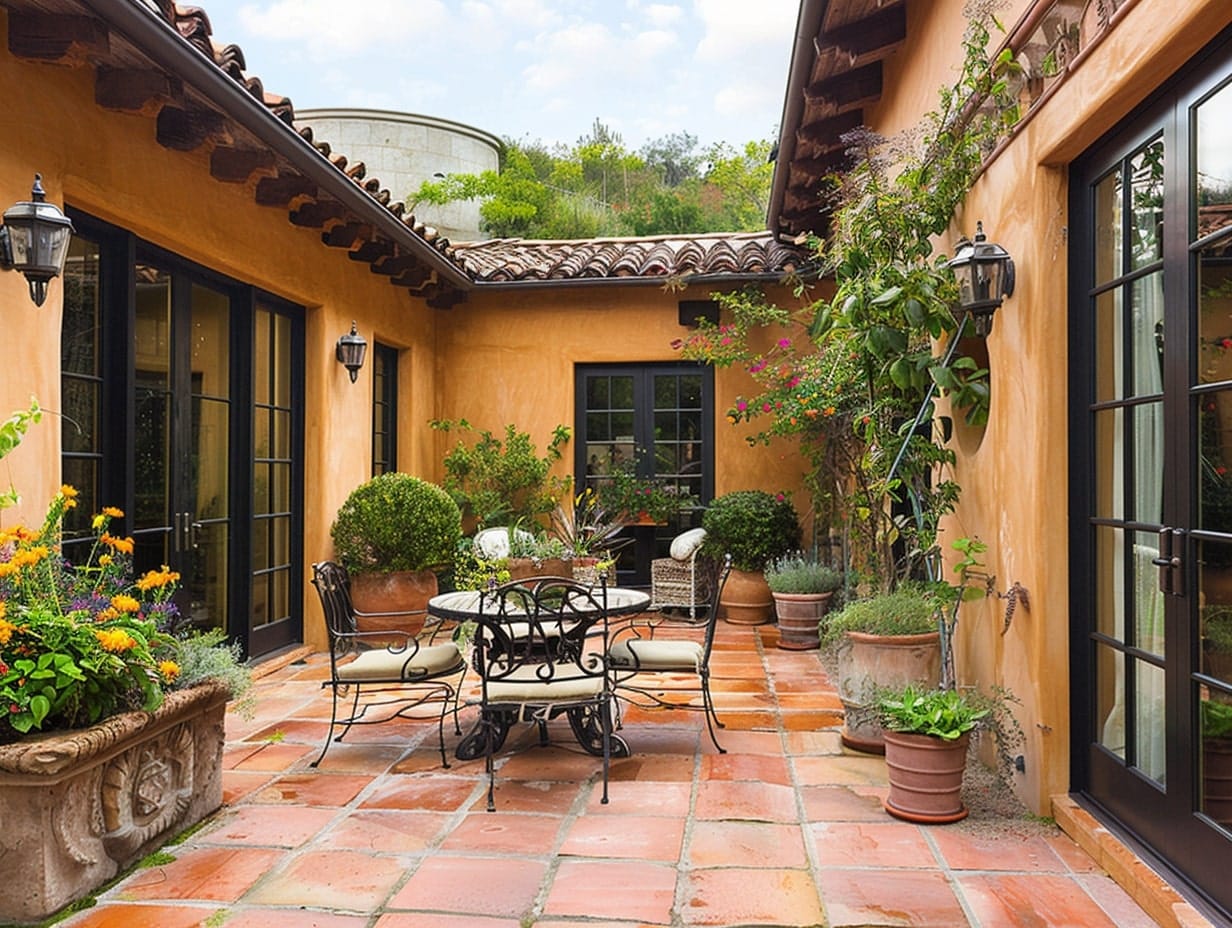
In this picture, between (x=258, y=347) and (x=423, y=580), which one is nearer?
(x=258, y=347)

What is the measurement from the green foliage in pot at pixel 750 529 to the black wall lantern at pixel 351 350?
10.3 feet

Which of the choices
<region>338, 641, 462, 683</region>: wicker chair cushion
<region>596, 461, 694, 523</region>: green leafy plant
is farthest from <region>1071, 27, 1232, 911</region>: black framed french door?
<region>596, 461, 694, 523</region>: green leafy plant

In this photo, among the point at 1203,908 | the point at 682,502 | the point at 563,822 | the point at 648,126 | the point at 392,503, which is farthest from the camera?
the point at 648,126

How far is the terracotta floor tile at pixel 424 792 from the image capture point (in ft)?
12.0

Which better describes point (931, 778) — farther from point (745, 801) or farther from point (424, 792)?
point (424, 792)

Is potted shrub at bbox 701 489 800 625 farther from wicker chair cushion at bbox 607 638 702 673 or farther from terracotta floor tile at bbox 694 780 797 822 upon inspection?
terracotta floor tile at bbox 694 780 797 822

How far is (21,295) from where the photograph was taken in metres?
3.67

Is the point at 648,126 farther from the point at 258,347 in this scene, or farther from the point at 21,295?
the point at 21,295

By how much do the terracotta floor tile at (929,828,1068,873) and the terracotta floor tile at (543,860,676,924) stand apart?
3.13 ft

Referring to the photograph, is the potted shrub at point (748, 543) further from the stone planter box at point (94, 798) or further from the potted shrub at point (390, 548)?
the stone planter box at point (94, 798)

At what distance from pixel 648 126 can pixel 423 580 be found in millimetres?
24280

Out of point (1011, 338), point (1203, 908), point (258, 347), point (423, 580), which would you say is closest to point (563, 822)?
point (1203, 908)

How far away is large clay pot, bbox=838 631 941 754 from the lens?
13.6 ft

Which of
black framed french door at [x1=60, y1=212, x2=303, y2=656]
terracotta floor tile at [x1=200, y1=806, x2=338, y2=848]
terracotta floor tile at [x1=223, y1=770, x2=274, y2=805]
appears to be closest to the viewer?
terracotta floor tile at [x1=200, y1=806, x2=338, y2=848]
